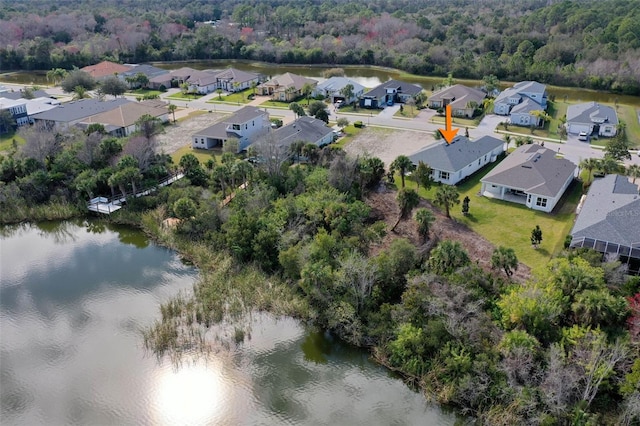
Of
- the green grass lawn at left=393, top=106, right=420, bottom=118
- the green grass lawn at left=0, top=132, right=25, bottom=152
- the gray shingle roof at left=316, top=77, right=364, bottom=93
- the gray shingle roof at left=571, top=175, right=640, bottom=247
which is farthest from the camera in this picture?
the gray shingle roof at left=316, top=77, right=364, bottom=93

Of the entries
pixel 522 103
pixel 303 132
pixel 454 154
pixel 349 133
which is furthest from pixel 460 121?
pixel 303 132

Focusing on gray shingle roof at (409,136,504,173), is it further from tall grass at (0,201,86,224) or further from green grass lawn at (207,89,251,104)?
green grass lawn at (207,89,251,104)

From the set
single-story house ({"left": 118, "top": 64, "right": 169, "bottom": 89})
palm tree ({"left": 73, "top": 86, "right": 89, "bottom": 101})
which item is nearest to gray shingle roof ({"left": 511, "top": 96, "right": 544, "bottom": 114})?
single-story house ({"left": 118, "top": 64, "right": 169, "bottom": 89})

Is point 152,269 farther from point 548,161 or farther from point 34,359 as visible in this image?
point 548,161

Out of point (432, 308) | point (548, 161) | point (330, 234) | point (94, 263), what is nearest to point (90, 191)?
point (94, 263)

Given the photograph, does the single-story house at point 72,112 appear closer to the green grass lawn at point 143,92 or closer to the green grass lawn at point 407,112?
the green grass lawn at point 143,92

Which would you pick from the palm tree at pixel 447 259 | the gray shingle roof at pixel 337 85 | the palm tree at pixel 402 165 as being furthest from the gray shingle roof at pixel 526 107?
the palm tree at pixel 447 259
